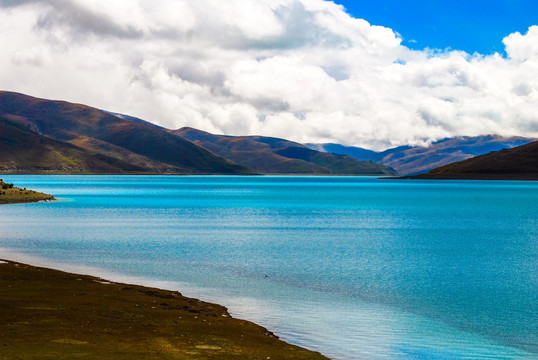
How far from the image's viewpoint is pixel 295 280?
1531 inches

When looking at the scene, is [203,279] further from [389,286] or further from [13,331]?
[13,331]

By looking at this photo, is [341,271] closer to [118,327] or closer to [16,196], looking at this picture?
[118,327]

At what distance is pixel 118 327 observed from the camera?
2225 centimetres

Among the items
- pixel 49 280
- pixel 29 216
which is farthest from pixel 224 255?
pixel 29 216

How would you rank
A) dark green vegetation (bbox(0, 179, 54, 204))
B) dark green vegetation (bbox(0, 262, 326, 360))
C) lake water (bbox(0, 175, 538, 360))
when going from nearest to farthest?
dark green vegetation (bbox(0, 262, 326, 360)), lake water (bbox(0, 175, 538, 360)), dark green vegetation (bbox(0, 179, 54, 204))

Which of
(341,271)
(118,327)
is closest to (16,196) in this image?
(341,271)

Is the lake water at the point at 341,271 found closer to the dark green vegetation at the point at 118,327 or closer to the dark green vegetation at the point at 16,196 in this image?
the dark green vegetation at the point at 118,327

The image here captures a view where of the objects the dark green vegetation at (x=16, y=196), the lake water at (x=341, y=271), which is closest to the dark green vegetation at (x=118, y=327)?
the lake water at (x=341, y=271)

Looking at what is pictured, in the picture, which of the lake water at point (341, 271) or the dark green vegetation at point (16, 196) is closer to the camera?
the lake water at point (341, 271)

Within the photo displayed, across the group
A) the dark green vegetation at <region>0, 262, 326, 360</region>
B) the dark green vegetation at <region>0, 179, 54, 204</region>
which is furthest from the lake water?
the dark green vegetation at <region>0, 179, 54, 204</region>

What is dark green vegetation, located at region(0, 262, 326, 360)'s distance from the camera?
61.4 ft

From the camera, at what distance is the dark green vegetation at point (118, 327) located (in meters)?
18.7

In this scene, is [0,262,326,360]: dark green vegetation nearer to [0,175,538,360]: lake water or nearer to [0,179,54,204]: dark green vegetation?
[0,175,538,360]: lake water

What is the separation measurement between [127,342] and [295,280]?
2003cm
